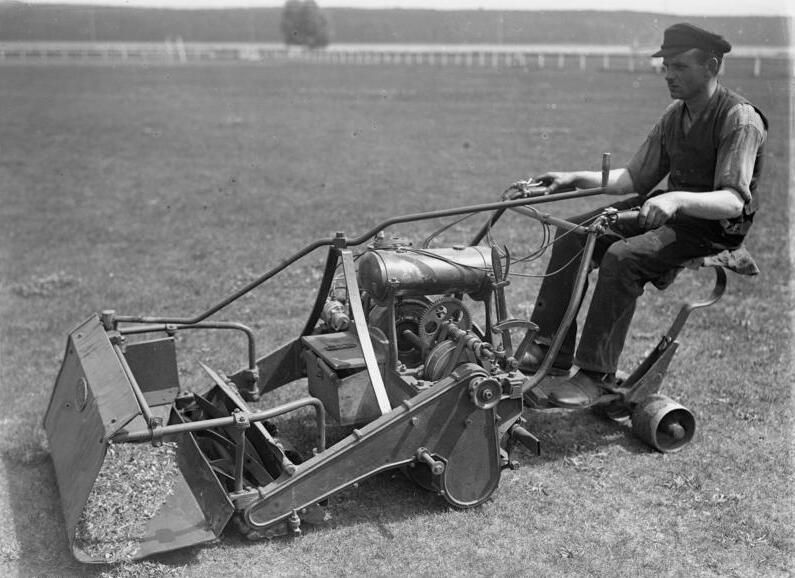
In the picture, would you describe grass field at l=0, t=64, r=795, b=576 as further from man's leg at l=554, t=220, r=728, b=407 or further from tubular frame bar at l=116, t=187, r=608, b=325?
tubular frame bar at l=116, t=187, r=608, b=325

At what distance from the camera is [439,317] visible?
5125 mm

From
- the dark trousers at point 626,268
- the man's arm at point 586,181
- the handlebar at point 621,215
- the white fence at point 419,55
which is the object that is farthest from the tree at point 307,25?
the handlebar at point 621,215

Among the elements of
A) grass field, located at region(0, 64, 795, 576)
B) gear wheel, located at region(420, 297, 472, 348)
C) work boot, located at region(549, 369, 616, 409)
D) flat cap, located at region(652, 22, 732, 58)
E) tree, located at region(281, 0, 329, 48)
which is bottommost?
grass field, located at region(0, 64, 795, 576)

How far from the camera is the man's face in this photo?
17.2 ft

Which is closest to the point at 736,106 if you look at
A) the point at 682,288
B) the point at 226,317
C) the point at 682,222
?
the point at 682,222

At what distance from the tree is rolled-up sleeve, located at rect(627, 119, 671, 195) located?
86124 millimetres

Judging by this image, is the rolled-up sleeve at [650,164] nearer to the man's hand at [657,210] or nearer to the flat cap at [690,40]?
the flat cap at [690,40]

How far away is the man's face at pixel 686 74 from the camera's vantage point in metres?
5.25

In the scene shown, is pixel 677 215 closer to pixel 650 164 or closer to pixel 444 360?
pixel 650 164

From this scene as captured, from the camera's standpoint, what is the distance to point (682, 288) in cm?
898

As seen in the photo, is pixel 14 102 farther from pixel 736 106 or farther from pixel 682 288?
pixel 736 106

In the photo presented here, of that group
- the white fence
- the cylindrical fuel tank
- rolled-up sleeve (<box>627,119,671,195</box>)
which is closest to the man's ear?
rolled-up sleeve (<box>627,119,671,195</box>)

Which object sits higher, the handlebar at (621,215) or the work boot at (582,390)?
the handlebar at (621,215)

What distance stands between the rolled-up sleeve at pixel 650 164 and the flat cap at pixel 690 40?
65 centimetres
